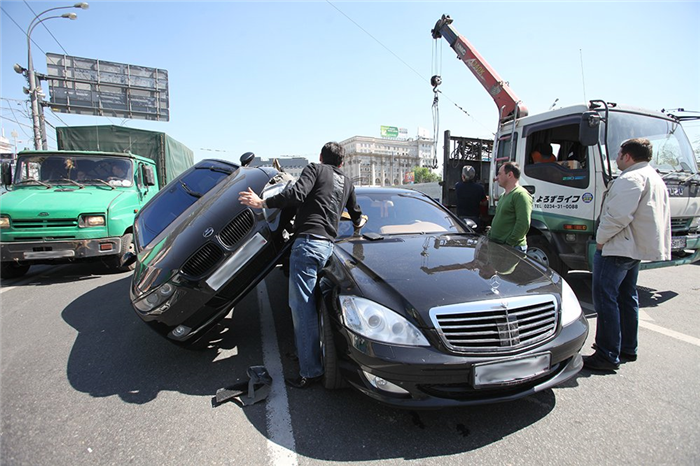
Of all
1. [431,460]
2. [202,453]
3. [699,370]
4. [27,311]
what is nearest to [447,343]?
[431,460]

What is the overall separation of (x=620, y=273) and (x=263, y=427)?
9.52 ft

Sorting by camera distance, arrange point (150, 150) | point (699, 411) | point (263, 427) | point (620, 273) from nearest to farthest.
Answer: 1. point (263, 427)
2. point (699, 411)
3. point (620, 273)
4. point (150, 150)

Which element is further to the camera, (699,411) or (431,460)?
(699,411)

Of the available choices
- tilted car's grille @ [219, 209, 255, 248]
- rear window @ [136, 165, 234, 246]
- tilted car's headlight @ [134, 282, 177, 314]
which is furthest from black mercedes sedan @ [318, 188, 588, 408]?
rear window @ [136, 165, 234, 246]

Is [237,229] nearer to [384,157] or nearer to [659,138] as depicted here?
[659,138]

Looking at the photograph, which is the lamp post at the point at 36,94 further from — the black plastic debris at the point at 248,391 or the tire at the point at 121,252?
the black plastic debris at the point at 248,391

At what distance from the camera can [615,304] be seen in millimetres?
2861

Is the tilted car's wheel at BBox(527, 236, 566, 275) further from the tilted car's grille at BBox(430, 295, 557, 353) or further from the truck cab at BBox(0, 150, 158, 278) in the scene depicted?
the truck cab at BBox(0, 150, 158, 278)

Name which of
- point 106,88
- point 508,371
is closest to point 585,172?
point 508,371

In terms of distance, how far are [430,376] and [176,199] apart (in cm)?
362

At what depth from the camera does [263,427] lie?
2.18 m

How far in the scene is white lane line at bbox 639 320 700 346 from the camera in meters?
3.42

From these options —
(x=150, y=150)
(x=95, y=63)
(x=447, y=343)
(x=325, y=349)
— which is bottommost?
(x=325, y=349)

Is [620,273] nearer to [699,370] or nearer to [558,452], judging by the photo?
[699,370]
